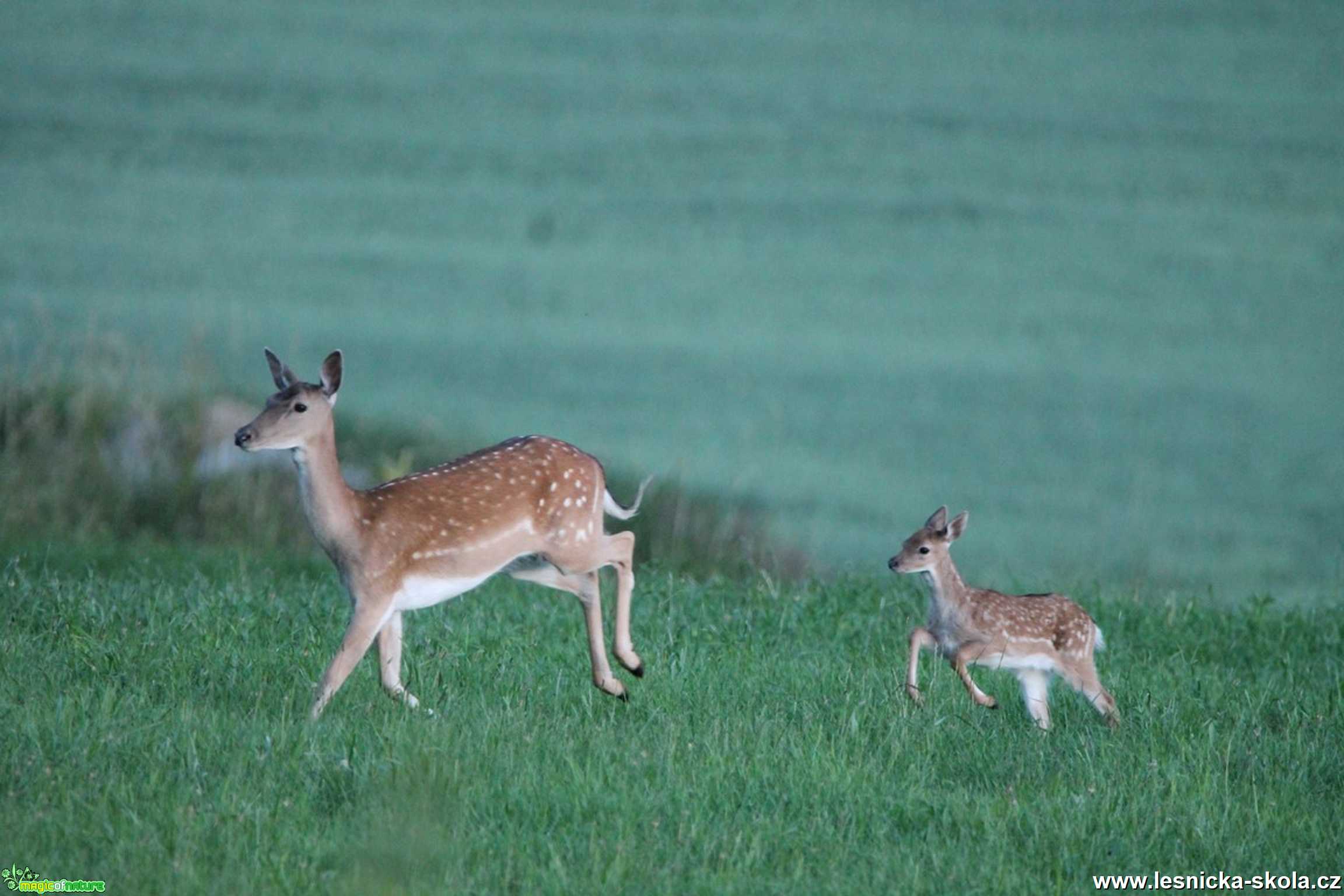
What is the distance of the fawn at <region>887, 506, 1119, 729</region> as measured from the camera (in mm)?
8078

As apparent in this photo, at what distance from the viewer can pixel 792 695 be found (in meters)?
7.95

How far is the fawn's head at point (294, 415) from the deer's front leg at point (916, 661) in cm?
260

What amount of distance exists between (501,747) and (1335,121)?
66.4ft

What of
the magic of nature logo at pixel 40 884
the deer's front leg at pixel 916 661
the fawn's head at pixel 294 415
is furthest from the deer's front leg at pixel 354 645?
the deer's front leg at pixel 916 661

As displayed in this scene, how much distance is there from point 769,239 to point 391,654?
15.5 metres

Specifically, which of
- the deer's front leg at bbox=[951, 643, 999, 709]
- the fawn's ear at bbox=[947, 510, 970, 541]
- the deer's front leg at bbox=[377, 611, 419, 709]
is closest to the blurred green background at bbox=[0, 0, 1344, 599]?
the fawn's ear at bbox=[947, 510, 970, 541]

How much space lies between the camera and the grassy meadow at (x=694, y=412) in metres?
6.43

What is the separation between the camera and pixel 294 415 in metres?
7.60

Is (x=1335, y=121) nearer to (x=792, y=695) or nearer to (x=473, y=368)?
(x=473, y=368)

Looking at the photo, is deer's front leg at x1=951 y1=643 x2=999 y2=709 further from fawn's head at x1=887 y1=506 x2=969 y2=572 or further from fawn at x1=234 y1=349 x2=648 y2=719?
fawn at x1=234 y1=349 x2=648 y2=719

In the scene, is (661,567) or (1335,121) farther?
(1335,121)

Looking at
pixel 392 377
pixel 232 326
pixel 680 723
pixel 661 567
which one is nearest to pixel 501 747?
pixel 680 723

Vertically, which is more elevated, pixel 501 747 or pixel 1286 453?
pixel 501 747

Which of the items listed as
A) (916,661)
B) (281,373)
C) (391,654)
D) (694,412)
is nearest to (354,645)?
(391,654)
